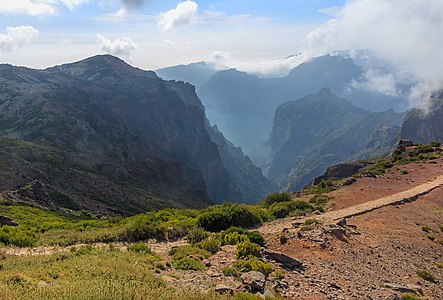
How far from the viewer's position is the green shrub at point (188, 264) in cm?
1257

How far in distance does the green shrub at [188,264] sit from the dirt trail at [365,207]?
274 inches

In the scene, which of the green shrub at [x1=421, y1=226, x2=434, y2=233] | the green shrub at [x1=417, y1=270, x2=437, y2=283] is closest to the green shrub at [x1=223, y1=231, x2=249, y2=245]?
the green shrub at [x1=417, y1=270, x2=437, y2=283]

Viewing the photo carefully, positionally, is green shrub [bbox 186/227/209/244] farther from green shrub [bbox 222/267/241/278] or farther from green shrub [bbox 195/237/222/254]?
green shrub [bbox 222/267/241/278]

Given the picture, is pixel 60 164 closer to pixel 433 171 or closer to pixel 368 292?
pixel 433 171

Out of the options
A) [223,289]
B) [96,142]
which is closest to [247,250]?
[223,289]

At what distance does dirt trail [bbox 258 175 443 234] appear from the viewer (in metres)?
21.0

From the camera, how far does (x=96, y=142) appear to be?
360ft

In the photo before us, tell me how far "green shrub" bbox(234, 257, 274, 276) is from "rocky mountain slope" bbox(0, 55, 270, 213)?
1479 inches

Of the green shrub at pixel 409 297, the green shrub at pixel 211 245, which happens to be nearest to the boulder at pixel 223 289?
the green shrub at pixel 211 245

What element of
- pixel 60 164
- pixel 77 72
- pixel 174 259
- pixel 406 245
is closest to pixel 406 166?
pixel 406 245

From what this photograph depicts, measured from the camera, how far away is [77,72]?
197 m

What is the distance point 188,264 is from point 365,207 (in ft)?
57.2

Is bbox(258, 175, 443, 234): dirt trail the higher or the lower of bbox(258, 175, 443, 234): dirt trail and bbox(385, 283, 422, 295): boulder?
the lower

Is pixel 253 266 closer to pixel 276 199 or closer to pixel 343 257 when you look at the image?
pixel 343 257
